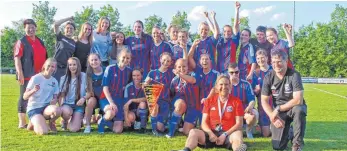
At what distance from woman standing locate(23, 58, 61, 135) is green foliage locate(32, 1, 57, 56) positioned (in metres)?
53.2

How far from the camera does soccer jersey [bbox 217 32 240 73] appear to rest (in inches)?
291

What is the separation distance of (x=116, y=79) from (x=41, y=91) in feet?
4.18

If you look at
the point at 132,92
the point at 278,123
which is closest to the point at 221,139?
the point at 278,123

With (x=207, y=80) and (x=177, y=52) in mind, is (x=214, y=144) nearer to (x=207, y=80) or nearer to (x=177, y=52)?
(x=207, y=80)

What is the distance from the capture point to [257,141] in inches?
235

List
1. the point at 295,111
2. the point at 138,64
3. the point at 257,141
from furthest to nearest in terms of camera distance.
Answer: the point at 138,64
the point at 257,141
the point at 295,111

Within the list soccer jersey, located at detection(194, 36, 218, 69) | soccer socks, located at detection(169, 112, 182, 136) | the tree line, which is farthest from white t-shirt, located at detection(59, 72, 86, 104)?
the tree line

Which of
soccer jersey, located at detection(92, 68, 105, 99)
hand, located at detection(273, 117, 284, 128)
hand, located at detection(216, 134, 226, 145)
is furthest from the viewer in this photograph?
soccer jersey, located at detection(92, 68, 105, 99)

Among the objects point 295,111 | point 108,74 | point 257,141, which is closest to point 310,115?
point 257,141

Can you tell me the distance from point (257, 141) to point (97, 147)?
251 cm

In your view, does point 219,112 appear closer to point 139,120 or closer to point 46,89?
point 139,120

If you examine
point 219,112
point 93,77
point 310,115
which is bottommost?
point 310,115

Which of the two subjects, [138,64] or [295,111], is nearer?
[295,111]

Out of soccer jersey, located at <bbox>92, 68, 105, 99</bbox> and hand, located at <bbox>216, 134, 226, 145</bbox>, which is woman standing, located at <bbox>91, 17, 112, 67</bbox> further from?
hand, located at <bbox>216, 134, 226, 145</bbox>
